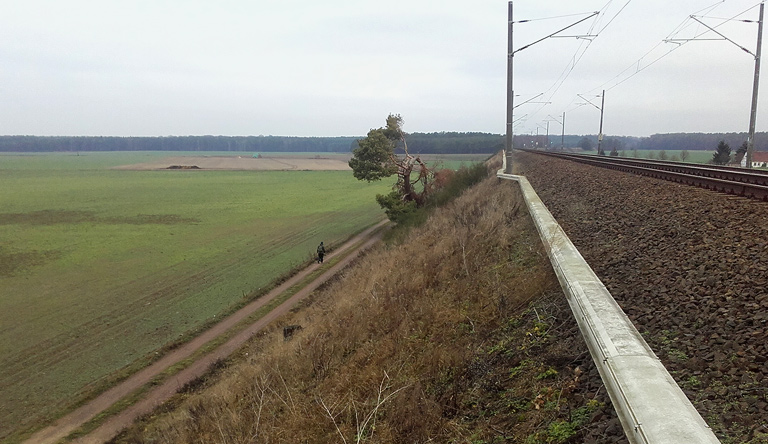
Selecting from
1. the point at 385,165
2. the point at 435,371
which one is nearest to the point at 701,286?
the point at 435,371

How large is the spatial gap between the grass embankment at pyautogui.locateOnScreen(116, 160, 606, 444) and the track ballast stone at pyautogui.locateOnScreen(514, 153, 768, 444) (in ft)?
2.82

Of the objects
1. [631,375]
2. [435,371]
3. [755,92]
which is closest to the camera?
[631,375]

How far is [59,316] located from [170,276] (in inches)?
268

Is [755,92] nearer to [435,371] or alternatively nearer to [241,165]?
[435,371]

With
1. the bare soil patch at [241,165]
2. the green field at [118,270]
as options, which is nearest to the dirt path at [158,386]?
the green field at [118,270]

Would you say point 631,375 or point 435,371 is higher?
point 631,375

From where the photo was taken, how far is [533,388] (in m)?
4.91

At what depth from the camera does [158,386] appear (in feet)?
47.4

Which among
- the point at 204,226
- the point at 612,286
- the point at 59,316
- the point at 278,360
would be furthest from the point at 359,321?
the point at 204,226

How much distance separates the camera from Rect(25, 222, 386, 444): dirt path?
12.1m

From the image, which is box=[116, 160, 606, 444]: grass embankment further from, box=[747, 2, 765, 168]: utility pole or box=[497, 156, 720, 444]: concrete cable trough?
box=[747, 2, 765, 168]: utility pole

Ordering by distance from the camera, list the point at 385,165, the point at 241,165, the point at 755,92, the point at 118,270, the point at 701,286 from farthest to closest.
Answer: the point at 241,165
the point at 385,165
the point at 118,270
the point at 755,92
the point at 701,286

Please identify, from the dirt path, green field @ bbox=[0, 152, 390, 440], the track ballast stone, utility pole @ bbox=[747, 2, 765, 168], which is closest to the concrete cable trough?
the track ballast stone

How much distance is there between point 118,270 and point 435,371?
26.8m
